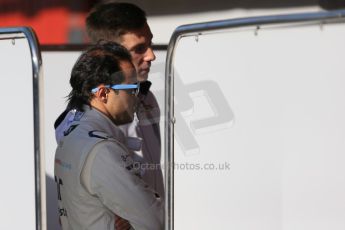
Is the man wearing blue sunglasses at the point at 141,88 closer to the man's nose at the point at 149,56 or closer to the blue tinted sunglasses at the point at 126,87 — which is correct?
the man's nose at the point at 149,56

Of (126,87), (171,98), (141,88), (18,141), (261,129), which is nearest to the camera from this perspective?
(261,129)

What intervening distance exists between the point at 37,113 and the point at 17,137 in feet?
0.62

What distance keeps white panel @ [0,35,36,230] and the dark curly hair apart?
197 mm

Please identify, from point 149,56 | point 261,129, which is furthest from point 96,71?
point 261,129

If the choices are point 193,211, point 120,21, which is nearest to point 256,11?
point 120,21

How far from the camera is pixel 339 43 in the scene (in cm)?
211

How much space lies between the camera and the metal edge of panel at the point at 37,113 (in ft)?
8.65

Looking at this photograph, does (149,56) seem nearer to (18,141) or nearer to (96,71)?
(96,71)

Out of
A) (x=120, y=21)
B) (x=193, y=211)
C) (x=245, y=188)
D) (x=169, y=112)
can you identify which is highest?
(x=120, y=21)

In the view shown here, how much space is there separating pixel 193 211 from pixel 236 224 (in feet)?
0.66

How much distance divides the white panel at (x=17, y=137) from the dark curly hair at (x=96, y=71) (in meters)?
0.20

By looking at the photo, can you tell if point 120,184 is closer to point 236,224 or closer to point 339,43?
point 236,224

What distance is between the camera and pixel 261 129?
2.28 m

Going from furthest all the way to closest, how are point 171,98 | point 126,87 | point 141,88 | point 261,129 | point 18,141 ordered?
point 141,88
point 18,141
point 126,87
point 171,98
point 261,129
